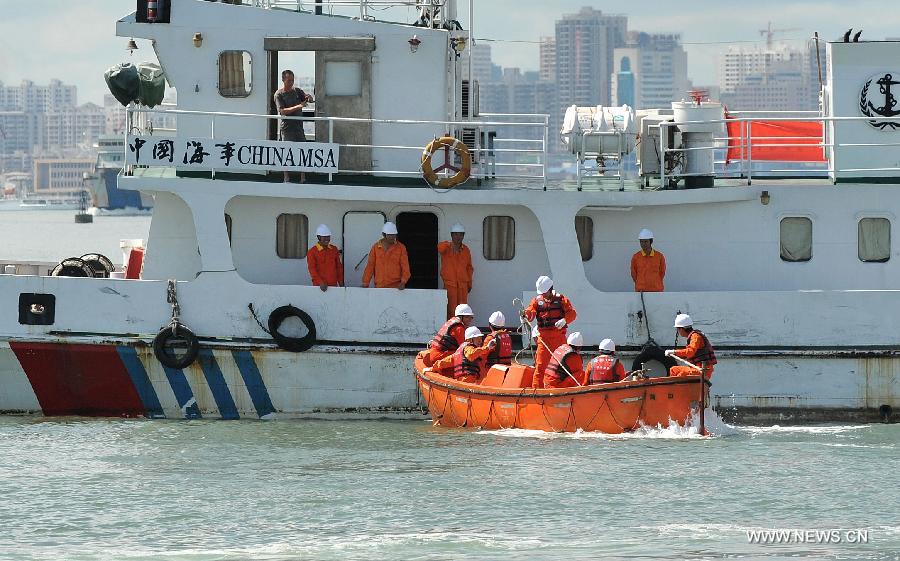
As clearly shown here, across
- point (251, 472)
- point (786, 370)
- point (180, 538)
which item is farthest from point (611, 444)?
point (180, 538)

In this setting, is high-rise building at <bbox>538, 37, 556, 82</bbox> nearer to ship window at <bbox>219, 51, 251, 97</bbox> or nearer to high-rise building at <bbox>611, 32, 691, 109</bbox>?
high-rise building at <bbox>611, 32, 691, 109</bbox>

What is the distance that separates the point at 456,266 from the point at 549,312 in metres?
1.50

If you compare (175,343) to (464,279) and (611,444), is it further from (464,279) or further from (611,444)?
(611,444)

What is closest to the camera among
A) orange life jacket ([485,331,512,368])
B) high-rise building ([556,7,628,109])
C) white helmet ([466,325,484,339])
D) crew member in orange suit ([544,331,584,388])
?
crew member in orange suit ([544,331,584,388])

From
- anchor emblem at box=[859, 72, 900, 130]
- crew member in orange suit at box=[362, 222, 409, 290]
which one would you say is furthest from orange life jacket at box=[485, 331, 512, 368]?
anchor emblem at box=[859, 72, 900, 130]

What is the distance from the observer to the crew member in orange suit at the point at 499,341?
1741cm

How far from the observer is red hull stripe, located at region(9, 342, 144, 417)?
699 inches

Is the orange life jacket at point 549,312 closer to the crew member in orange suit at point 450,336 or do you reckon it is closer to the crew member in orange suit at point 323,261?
the crew member in orange suit at point 450,336

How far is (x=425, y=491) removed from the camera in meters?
14.9

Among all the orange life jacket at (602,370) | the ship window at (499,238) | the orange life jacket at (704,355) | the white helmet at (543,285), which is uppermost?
the ship window at (499,238)

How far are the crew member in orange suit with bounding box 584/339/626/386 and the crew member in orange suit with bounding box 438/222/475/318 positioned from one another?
1.98 m

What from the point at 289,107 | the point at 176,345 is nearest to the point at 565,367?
the point at 176,345

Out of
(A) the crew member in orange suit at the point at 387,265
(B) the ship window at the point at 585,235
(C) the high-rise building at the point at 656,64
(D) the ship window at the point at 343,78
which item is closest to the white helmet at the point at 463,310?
(A) the crew member in orange suit at the point at 387,265

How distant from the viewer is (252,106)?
18.6 meters
